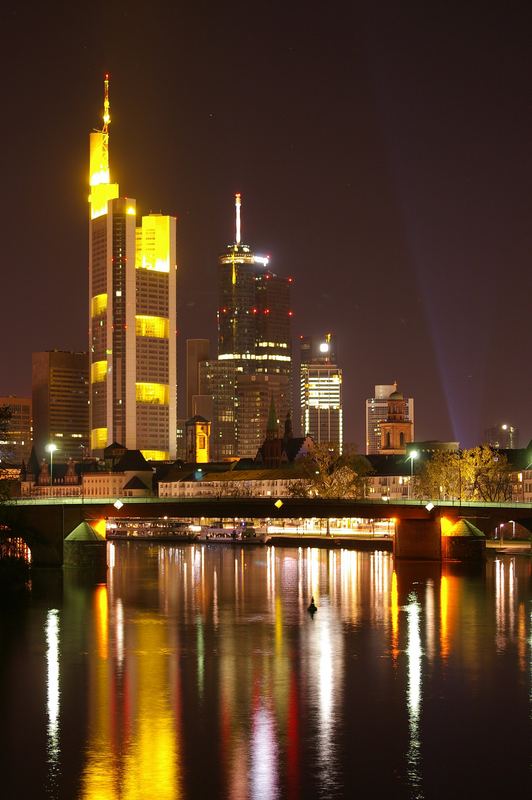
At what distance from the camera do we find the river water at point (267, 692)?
50562mm

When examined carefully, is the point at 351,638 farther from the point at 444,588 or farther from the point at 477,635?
the point at 444,588

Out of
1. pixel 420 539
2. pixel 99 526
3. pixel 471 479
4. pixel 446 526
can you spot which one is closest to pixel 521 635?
pixel 446 526

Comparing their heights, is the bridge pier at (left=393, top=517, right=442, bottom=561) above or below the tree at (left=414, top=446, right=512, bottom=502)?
below

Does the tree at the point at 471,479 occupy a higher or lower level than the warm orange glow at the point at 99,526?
higher

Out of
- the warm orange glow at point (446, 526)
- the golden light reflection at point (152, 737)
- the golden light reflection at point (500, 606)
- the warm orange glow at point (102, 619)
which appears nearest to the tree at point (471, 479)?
the warm orange glow at point (446, 526)

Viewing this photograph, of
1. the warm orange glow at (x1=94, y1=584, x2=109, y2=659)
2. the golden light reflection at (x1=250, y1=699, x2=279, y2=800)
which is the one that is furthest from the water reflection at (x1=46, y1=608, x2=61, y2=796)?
the golden light reflection at (x1=250, y1=699, x2=279, y2=800)

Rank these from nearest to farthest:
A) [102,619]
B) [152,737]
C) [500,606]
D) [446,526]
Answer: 1. [152,737]
2. [102,619]
3. [500,606]
4. [446,526]

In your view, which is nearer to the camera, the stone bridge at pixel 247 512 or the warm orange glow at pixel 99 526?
the stone bridge at pixel 247 512

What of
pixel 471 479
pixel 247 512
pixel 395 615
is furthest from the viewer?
pixel 471 479

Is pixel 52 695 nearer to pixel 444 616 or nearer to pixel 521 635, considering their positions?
pixel 521 635

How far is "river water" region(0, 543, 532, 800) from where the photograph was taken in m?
50.6

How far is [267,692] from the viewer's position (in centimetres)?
6606

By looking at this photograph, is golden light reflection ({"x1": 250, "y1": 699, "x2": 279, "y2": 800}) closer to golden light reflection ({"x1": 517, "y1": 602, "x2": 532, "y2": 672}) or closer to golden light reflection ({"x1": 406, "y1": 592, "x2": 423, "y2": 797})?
golden light reflection ({"x1": 406, "y1": 592, "x2": 423, "y2": 797})

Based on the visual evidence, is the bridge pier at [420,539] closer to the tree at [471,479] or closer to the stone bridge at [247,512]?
the stone bridge at [247,512]
